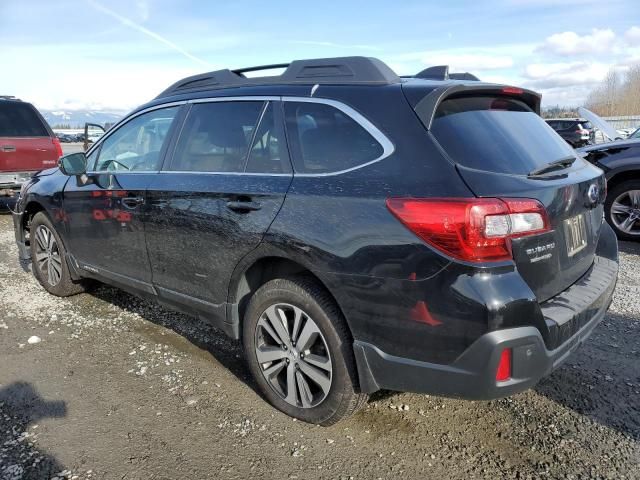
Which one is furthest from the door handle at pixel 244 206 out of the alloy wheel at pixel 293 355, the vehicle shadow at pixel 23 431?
the vehicle shadow at pixel 23 431

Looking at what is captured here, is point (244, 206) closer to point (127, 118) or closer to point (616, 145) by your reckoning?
point (127, 118)

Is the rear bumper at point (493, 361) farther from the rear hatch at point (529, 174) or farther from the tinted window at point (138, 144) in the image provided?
the tinted window at point (138, 144)

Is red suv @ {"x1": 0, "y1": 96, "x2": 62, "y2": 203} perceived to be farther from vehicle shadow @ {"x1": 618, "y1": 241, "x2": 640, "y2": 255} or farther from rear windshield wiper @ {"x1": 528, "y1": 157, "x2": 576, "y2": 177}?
vehicle shadow @ {"x1": 618, "y1": 241, "x2": 640, "y2": 255}

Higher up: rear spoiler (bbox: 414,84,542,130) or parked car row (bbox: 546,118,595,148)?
rear spoiler (bbox: 414,84,542,130)

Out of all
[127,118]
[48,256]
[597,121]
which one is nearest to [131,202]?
[127,118]

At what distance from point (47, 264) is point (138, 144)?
6.24 feet

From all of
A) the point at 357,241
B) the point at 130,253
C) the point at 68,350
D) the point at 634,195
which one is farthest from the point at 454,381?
the point at 634,195

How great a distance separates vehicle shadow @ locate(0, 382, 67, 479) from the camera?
2.54 metres

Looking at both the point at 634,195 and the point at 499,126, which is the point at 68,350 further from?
the point at 634,195

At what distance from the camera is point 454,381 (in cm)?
230

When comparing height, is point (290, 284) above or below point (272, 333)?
Result: above

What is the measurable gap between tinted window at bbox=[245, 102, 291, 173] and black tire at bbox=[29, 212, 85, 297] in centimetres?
259

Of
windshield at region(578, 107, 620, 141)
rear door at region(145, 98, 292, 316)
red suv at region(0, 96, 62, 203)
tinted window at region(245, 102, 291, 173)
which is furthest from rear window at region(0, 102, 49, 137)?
windshield at region(578, 107, 620, 141)

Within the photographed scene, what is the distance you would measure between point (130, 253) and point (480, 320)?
105 inches
